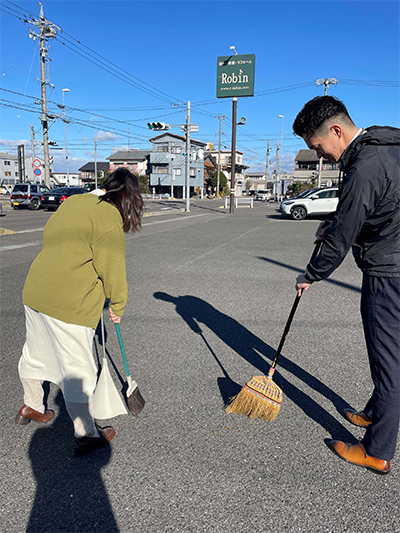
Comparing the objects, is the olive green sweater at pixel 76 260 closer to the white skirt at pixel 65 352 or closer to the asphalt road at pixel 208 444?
the white skirt at pixel 65 352

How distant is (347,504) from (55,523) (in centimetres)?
144

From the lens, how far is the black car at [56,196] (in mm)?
23891

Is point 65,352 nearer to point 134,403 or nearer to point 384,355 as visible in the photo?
point 134,403

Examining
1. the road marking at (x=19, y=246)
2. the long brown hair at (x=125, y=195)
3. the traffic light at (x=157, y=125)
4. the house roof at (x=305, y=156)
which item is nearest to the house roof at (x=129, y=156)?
the house roof at (x=305, y=156)

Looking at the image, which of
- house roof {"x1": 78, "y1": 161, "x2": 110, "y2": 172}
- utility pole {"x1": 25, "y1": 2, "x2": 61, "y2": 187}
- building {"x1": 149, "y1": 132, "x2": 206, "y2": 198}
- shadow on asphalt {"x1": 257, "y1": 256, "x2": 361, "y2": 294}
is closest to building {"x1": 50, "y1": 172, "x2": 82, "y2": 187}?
house roof {"x1": 78, "y1": 161, "x2": 110, "y2": 172}

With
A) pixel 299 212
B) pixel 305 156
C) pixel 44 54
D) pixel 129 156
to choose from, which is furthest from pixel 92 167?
A: pixel 299 212

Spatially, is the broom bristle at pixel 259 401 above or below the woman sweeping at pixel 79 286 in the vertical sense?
below

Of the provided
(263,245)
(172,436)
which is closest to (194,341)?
(172,436)

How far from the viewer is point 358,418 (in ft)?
8.66

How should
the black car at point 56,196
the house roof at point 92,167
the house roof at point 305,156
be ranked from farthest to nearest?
the house roof at point 92,167, the house roof at point 305,156, the black car at point 56,196

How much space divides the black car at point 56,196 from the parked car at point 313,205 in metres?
12.7

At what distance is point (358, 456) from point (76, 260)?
1987mm

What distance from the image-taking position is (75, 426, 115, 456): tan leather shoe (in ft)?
7.47

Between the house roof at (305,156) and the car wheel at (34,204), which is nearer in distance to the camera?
the car wheel at (34,204)
